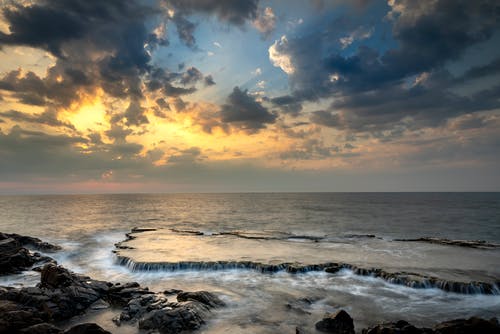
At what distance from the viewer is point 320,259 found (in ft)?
104

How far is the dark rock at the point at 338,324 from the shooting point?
16094mm

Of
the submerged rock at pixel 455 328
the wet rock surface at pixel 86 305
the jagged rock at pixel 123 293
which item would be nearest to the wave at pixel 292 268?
the wet rock surface at pixel 86 305

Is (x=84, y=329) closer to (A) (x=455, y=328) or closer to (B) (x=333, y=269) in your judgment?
(A) (x=455, y=328)

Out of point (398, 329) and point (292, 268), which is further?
point (292, 268)

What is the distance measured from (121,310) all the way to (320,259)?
793 inches

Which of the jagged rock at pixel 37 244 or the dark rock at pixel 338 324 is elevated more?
the dark rock at pixel 338 324

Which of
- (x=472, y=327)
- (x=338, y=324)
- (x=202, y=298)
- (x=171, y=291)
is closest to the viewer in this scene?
(x=472, y=327)

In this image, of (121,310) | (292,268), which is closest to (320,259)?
(292,268)

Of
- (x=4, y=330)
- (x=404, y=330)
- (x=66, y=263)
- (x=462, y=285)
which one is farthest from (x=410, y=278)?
(x=66, y=263)

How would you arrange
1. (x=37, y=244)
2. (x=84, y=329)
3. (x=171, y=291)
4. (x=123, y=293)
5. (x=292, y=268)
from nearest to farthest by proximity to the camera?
(x=84, y=329) < (x=123, y=293) < (x=171, y=291) < (x=292, y=268) < (x=37, y=244)

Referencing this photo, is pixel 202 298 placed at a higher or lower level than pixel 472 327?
lower

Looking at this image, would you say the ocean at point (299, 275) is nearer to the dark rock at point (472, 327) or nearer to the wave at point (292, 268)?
the wave at point (292, 268)

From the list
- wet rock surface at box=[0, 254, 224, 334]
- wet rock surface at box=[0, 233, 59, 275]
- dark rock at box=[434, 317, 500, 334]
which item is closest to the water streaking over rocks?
wet rock surface at box=[0, 254, 224, 334]

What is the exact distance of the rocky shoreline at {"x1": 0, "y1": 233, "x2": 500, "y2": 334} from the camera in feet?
47.4
